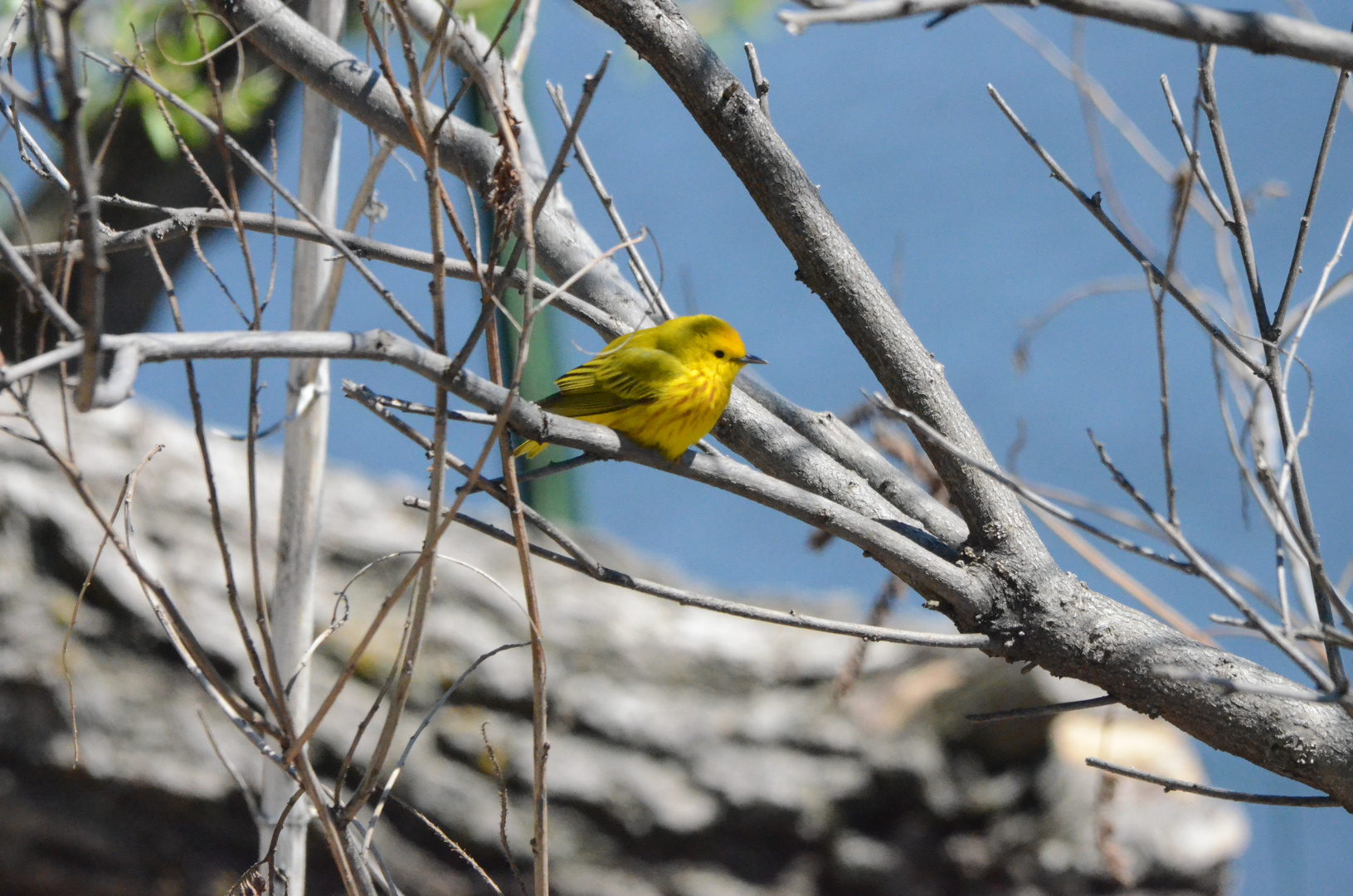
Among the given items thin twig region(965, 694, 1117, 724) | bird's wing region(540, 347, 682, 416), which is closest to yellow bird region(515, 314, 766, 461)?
bird's wing region(540, 347, 682, 416)

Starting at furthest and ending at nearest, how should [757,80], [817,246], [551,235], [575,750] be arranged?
[575,750] → [551,235] → [757,80] → [817,246]

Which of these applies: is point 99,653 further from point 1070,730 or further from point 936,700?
point 1070,730

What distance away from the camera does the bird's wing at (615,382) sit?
5.98ft

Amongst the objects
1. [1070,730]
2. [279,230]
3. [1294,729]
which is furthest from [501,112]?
[1070,730]

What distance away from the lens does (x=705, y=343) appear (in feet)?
6.57

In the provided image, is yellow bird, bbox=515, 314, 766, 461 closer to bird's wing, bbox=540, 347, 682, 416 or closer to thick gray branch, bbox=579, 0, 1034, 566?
bird's wing, bbox=540, 347, 682, 416

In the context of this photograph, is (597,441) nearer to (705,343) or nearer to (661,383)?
(661,383)

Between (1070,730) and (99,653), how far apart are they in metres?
4.05

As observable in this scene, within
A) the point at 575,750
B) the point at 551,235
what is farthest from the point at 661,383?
the point at 575,750

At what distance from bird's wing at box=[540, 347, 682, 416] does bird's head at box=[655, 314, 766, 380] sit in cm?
4

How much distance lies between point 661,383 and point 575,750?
280 centimetres

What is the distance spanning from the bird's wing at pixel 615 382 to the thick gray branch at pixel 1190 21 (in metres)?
1.11

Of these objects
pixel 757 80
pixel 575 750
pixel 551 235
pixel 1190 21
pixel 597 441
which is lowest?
pixel 575 750

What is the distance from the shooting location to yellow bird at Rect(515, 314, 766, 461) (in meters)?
1.69
